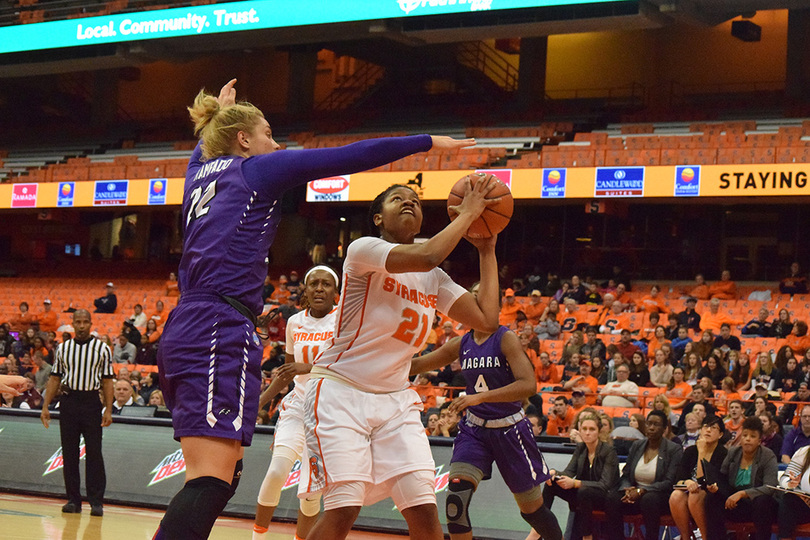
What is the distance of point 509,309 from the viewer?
18.5 meters

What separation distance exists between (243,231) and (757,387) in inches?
403

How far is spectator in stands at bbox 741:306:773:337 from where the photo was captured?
53.4ft

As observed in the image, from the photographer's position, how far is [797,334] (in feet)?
49.9

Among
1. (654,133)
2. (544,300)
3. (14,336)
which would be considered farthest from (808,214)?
(14,336)

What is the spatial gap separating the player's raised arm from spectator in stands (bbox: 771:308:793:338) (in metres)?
11.3

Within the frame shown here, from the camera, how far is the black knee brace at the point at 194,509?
3.33 m

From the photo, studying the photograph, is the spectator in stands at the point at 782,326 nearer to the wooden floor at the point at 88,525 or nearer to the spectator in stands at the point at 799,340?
the spectator in stands at the point at 799,340

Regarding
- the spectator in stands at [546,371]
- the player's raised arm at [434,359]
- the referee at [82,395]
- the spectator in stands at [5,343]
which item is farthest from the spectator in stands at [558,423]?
the spectator in stands at [5,343]

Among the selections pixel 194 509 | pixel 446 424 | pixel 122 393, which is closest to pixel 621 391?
pixel 446 424

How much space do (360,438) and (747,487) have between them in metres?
5.31

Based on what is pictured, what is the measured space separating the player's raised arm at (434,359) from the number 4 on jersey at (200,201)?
77.7 inches

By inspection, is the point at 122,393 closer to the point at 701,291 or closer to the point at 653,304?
the point at 653,304

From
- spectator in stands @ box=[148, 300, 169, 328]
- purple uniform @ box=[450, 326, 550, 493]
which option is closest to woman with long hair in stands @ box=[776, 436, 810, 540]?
purple uniform @ box=[450, 326, 550, 493]

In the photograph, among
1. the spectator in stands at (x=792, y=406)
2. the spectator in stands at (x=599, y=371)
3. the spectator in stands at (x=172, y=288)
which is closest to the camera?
the spectator in stands at (x=792, y=406)
